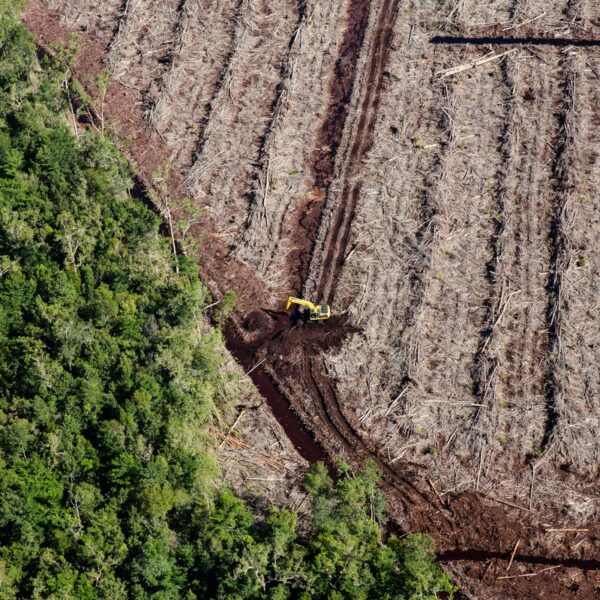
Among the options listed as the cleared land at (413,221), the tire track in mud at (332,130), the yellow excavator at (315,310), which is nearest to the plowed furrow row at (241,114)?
the cleared land at (413,221)

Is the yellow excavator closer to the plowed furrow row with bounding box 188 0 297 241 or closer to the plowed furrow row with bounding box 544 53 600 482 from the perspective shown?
the plowed furrow row with bounding box 188 0 297 241

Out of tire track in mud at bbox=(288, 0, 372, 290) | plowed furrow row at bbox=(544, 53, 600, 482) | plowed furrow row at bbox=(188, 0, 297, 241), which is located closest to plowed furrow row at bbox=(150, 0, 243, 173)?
plowed furrow row at bbox=(188, 0, 297, 241)

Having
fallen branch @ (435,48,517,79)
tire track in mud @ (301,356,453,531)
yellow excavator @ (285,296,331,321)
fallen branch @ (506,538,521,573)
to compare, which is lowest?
fallen branch @ (506,538,521,573)

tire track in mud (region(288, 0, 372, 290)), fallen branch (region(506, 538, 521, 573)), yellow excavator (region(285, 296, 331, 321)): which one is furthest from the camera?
tire track in mud (region(288, 0, 372, 290))

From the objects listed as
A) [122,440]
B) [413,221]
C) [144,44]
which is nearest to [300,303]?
[413,221]

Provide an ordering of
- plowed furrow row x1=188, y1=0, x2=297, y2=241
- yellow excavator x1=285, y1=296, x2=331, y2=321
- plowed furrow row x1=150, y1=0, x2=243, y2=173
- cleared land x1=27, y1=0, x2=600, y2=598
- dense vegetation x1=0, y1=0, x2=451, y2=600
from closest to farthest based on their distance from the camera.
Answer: dense vegetation x1=0, y1=0, x2=451, y2=600, cleared land x1=27, y1=0, x2=600, y2=598, yellow excavator x1=285, y1=296, x2=331, y2=321, plowed furrow row x1=188, y1=0, x2=297, y2=241, plowed furrow row x1=150, y1=0, x2=243, y2=173

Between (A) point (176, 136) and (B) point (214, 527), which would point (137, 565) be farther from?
(A) point (176, 136)

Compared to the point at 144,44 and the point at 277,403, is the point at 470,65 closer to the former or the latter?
the point at 144,44
